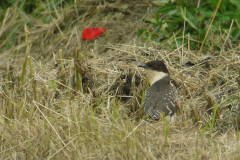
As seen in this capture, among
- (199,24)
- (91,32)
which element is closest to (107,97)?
(199,24)

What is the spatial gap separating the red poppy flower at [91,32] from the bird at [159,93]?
2.10m

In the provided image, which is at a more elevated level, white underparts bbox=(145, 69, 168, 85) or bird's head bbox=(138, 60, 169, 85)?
bird's head bbox=(138, 60, 169, 85)

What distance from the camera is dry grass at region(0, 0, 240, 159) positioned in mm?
4086

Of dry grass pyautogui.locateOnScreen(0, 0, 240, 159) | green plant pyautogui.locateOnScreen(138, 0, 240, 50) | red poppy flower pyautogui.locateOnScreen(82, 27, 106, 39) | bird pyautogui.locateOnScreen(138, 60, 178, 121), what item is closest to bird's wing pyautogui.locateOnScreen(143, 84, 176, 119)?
bird pyautogui.locateOnScreen(138, 60, 178, 121)

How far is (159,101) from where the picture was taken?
558 centimetres

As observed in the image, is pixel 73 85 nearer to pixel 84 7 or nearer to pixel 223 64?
pixel 223 64

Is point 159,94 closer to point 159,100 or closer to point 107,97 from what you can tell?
point 159,100

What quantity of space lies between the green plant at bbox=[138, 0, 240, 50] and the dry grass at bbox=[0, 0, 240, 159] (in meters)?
0.27

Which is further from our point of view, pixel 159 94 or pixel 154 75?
pixel 154 75

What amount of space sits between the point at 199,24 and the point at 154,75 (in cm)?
134

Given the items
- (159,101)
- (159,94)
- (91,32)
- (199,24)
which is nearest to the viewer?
(159,101)

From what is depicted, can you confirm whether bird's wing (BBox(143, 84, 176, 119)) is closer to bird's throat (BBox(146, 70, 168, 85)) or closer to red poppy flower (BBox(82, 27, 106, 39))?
bird's throat (BBox(146, 70, 168, 85))

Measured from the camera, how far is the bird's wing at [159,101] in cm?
539

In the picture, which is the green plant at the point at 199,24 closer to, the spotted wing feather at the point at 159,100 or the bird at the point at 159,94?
the bird at the point at 159,94
